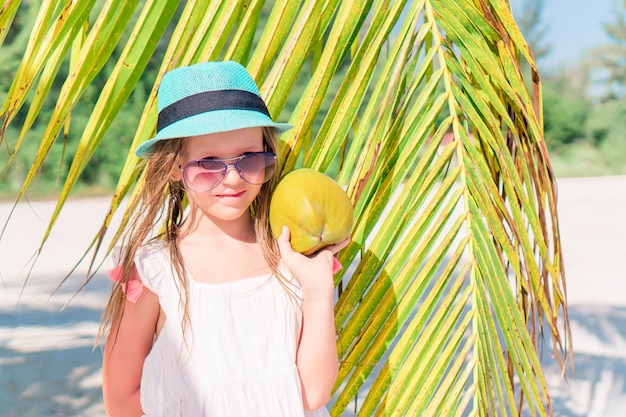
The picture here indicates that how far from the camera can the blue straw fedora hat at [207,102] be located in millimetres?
941

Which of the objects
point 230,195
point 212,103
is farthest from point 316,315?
point 212,103

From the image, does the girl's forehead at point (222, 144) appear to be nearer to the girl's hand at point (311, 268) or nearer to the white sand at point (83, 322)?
the girl's hand at point (311, 268)

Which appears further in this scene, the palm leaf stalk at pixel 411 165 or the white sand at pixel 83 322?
the white sand at pixel 83 322

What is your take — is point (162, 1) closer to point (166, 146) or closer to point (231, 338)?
point (166, 146)

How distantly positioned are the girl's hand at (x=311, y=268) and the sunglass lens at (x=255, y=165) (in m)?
0.07

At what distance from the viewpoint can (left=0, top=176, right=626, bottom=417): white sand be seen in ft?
13.7

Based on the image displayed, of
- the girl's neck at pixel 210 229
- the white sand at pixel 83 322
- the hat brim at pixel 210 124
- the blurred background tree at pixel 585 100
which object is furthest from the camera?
the blurred background tree at pixel 585 100

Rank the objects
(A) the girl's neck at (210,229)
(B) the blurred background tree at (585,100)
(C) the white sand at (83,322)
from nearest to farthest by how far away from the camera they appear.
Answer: (A) the girl's neck at (210,229), (C) the white sand at (83,322), (B) the blurred background tree at (585,100)

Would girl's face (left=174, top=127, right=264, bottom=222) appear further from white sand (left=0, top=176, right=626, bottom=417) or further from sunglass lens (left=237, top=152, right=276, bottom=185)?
white sand (left=0, top=176, right=626, bottom=417)

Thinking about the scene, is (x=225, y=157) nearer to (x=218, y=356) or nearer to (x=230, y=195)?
(x=230, y=195)

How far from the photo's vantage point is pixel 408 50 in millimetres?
1049

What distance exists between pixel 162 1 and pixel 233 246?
34cm

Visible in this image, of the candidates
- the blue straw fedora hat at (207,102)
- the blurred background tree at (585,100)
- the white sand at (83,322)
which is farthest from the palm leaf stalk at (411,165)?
the blurred background tree at (585,100)

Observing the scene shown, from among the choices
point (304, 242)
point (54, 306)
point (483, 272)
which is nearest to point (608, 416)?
point (483, 272)
